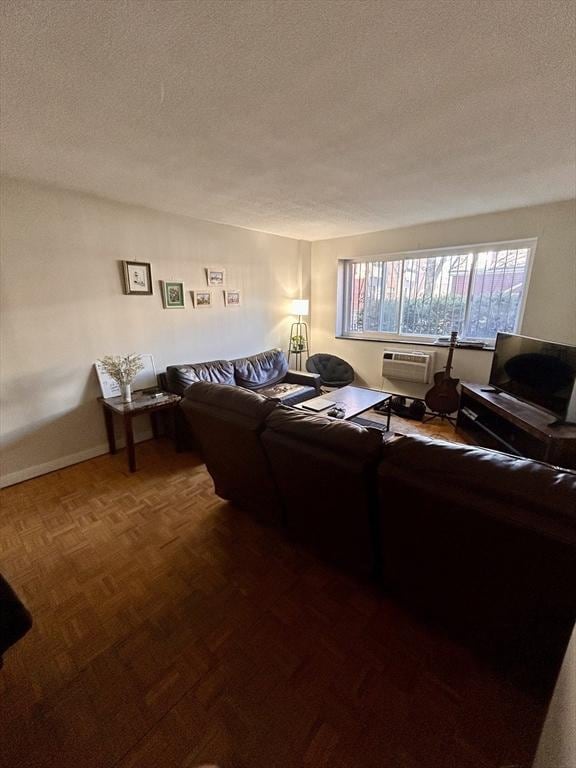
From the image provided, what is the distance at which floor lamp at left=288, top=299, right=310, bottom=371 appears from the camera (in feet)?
15.0

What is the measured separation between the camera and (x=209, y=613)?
4.84ft

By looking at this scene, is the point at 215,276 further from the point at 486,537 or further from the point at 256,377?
the point at 486,537

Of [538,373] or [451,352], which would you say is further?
[451,352]

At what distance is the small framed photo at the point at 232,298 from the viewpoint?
3861 millimetres

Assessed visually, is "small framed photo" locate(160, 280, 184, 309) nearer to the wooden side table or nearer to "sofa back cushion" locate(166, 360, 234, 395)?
"sofa back cushion" locate(166, 360, 234, 395)

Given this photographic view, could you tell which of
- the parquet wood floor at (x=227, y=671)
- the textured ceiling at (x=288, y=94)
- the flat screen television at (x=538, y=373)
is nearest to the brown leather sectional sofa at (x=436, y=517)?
the parquet wood floor at (x=227, y=671)

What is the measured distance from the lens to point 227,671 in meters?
1.25

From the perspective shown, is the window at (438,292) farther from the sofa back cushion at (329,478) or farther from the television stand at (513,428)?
the sofa back cushion at (329,478)

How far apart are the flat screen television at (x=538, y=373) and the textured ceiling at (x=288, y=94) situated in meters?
1.29

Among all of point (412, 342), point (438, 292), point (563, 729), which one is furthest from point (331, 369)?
point (563, 729)

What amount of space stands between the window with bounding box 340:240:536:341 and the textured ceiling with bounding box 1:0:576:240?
1118 mm

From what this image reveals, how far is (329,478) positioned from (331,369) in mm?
3396

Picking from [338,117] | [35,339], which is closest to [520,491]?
[338,117]

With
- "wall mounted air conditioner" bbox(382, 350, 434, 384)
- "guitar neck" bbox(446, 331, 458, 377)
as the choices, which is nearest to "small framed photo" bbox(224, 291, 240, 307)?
"wall mounted air conditioner" bbox(382, 350, 434, 384)
